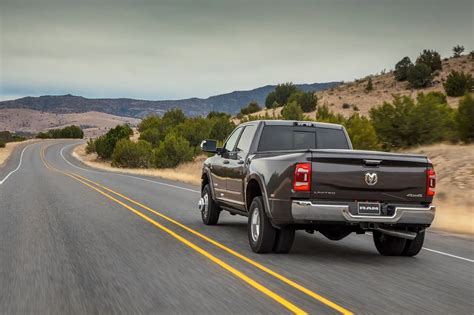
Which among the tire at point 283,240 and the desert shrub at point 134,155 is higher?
the tire at point 283,240

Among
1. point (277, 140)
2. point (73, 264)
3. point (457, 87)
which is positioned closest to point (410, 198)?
point (277, 140)

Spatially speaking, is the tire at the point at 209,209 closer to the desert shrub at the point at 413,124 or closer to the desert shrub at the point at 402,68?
the desert shrub at the point at 413,124

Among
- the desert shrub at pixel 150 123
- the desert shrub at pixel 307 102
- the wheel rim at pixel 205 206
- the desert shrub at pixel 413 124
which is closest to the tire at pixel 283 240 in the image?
the wheel rim at pixel 205 206

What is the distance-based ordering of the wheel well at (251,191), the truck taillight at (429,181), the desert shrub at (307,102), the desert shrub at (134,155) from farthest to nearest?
1. the desert shrub at (307,102)
2. the desert shrub at (134,155)
3. the wheel well at (251,191)
4. the truck taillight at (429,181)

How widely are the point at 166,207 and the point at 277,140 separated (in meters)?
7.13

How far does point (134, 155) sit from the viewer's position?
240ft

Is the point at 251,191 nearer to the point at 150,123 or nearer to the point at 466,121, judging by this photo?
the point at 466,121

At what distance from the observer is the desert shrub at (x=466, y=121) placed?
3097cm

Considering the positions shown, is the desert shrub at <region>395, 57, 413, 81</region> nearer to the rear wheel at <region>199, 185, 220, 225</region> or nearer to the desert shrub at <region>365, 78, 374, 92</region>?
the desert shrub at <region>365, 78, 374, 92</region>

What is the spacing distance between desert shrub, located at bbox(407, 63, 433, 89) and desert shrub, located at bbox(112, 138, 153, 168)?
35389mm

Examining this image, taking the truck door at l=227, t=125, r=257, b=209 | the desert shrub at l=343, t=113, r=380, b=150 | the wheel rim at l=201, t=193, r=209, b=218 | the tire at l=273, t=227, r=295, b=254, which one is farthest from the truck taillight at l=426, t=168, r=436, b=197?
the desert shrub at l=343, t=113, r=380, b=150

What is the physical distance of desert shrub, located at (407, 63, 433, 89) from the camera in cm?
8235

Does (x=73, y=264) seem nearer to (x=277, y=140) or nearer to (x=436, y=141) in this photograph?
(x=277, y=140)

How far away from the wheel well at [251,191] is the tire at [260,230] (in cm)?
41
